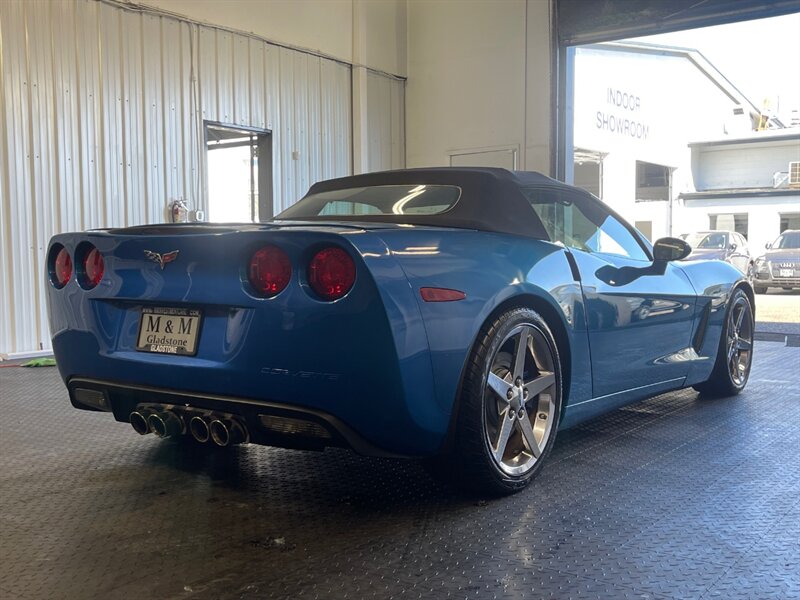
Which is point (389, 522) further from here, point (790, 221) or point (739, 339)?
point (790, 221)

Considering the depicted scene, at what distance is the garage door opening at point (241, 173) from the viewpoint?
9.25 meters

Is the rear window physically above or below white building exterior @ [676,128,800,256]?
below

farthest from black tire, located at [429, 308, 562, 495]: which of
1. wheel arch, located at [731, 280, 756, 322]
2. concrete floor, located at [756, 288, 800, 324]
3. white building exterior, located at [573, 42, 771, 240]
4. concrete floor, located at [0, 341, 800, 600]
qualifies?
white building exterior, located at [573, 42, 771, 240]

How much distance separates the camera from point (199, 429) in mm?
2643

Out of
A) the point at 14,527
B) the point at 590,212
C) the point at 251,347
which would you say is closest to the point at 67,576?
the point at 14,527

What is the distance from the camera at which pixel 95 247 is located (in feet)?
9.32

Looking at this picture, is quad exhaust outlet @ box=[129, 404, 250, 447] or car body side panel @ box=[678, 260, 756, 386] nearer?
quad exhaust outlet @ box=[129, 404, 250, 447]

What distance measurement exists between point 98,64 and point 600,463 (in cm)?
613

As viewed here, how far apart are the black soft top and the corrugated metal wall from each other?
4245mm

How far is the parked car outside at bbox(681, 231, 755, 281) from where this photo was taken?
17.6 metres

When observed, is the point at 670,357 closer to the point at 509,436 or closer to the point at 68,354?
the point at 509,436

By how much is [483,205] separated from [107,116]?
5.42 metres

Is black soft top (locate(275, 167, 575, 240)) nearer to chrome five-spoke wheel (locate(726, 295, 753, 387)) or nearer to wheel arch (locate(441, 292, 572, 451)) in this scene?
wheel arch (locate(441, 292, 572, 451))

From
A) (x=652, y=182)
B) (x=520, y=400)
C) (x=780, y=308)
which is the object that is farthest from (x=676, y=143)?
(x=520, y=400)
